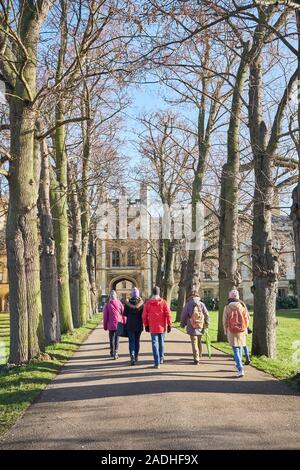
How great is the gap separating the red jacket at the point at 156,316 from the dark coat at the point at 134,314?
478mm

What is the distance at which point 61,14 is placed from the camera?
13.1 m

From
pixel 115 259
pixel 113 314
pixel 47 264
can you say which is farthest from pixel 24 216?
pixel 115 259

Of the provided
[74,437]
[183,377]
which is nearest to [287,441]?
[74,437]

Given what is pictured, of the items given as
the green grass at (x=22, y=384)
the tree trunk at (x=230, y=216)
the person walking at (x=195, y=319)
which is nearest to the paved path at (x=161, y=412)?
the green grass at (x=22, y=384)

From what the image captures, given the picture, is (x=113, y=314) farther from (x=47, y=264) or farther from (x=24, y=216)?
(x=24, y=216)

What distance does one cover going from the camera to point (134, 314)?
1281 centimetres

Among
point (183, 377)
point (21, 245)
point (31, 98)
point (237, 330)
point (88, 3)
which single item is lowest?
point (183, 377)

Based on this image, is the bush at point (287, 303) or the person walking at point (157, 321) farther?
the bush at point (287, 303)

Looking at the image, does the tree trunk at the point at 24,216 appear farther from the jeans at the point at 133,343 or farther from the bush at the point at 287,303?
the bush at the point at 287,303

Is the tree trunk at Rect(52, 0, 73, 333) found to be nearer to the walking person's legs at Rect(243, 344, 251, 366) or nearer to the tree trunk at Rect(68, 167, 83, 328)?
the tree trunk at Rect(68, 167, 83, 328)

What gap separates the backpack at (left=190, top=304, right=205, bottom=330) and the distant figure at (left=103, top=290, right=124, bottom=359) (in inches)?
80.3

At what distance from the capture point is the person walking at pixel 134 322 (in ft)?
40.7
